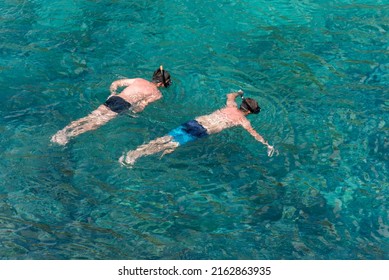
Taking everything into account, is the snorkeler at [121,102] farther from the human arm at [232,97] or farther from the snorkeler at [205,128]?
the human arm at [232,97]

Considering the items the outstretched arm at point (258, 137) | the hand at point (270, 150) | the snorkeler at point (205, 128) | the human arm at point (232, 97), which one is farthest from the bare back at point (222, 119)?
the hand at point (270, 150)

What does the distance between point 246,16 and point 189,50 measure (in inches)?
99.8

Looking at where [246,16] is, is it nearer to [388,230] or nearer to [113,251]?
[388,230]

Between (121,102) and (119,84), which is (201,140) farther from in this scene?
(119,84)

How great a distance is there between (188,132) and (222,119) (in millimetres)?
887

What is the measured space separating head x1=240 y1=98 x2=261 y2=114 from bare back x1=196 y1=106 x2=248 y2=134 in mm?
123

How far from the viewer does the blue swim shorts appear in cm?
1017

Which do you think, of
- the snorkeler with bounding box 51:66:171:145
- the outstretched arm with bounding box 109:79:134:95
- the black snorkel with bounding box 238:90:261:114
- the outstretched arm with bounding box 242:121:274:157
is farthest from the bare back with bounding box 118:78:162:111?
the outstretched arm with bounding box 242:121:274:157

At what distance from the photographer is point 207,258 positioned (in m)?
8.70

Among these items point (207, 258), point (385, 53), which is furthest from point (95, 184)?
point (385, 53)

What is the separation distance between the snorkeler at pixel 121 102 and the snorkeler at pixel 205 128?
1074mm

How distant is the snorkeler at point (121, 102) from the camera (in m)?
10.3

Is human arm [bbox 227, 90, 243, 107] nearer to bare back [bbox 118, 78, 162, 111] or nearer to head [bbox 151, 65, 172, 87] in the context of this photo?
head [bbox 151, 65, 172, 87]

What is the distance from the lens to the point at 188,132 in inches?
405
